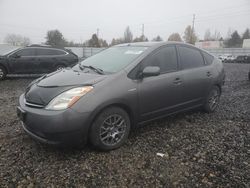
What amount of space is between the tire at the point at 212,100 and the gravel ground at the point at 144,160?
75 cm

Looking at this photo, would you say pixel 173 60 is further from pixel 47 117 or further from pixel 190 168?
pixel 47 117

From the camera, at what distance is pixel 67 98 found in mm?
3053

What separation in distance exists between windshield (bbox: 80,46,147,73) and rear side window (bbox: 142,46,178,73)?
0.72 ft

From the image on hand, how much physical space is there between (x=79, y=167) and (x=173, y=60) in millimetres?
2540

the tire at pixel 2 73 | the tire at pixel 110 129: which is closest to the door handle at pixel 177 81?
the tire at pixel 110 129

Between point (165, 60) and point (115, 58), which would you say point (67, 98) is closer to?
point (115, 58)

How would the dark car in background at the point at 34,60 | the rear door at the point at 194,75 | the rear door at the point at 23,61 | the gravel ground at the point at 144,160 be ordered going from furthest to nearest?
the rear door at the point at 23,61 < the dark car in background at the point at 34,60 < the rear door at the point at 194,75 < the gravel ground at the point at 144,160

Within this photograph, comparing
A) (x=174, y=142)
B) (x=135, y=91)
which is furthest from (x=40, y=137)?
(x=174, y=142)

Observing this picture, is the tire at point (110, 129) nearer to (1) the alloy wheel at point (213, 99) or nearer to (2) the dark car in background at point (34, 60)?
(1) the alloy wheel at point (213, 99)

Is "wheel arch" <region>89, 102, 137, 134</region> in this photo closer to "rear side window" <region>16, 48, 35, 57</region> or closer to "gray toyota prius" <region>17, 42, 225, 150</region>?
"gray toyota prius" <region>17, 42, 225, 150</region>

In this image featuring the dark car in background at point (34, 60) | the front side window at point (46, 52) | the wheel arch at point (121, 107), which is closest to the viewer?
the wheel arch at point (121, 107)

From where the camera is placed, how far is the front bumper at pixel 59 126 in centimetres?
293

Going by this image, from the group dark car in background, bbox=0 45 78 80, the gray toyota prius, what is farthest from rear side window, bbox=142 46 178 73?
dark car in background, bbox=0 45 78 80

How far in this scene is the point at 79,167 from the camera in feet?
9.89
